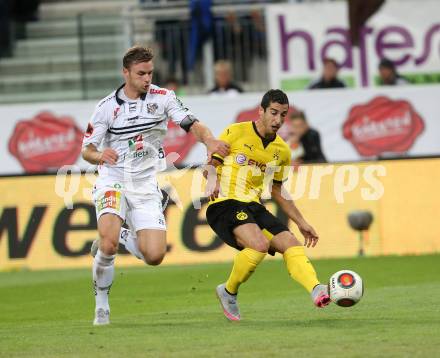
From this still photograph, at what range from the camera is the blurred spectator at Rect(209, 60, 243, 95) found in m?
20.9

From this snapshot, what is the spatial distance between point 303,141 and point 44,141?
4743mm

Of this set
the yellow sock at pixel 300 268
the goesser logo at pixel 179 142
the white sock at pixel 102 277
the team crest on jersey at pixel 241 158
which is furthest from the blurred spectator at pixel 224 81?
the yellow sock at pixel 300 268

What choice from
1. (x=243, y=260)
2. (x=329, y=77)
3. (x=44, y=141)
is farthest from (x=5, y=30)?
(x=243, y=260)

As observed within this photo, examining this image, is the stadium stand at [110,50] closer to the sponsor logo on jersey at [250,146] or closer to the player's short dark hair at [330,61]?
the player's short dark hair at [330,61]

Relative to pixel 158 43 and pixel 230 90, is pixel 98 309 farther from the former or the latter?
pixel 158 43

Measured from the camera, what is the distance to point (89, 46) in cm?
2325

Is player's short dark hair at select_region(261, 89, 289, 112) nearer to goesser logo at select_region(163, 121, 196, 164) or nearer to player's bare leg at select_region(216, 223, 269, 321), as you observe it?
player's bare leg at select_region(216, 223, 269, 321)

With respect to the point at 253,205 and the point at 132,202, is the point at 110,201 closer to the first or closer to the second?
the point at 132,202

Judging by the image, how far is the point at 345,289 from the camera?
955 centimetres

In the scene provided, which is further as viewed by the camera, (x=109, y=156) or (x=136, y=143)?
(x=136, y=143)

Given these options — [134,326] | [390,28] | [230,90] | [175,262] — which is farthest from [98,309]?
[390,28]

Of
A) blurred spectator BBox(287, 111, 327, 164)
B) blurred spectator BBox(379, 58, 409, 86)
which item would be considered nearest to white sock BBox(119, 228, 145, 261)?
blurred spectator BBox(287, 111, 327, 164)

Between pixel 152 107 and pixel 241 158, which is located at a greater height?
pixel 152 107

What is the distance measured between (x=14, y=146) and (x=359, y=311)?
1205 cm
